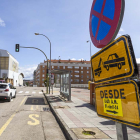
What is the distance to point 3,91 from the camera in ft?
38.5

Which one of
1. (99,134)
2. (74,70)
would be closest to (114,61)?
(99,134)

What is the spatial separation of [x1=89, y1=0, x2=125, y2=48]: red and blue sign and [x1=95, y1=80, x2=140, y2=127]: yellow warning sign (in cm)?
56

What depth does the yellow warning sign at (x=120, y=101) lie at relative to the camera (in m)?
1.28

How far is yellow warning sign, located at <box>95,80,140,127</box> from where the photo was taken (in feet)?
4.20

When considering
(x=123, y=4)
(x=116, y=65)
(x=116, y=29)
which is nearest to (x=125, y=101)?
(x=116, y=65)

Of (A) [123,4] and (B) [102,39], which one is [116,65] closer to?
(B) [102,39]

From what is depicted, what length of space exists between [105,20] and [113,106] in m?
1.01

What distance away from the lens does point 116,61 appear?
151cm

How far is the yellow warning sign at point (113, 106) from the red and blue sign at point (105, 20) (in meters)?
0.70

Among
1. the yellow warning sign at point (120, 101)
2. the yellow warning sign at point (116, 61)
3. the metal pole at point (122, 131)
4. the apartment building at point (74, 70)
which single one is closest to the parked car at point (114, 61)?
the yellow warning sign at point (116, 61)

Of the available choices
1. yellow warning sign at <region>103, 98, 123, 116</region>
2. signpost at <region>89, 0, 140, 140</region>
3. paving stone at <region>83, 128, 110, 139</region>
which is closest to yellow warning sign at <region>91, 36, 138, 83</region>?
signpost at <region>89, 0, 140, 140</region>

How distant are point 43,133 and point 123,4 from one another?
451cm

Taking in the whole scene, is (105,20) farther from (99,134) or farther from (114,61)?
(99,134)

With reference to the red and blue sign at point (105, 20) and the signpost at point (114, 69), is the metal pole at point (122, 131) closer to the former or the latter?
the signpost at point (114, 69)
